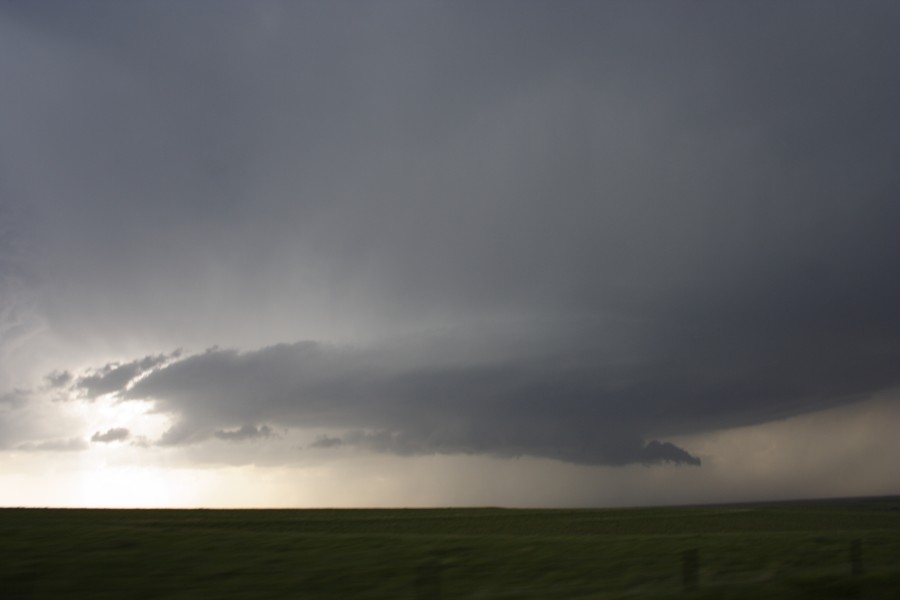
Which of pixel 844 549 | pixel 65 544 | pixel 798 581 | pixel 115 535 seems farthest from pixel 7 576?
pixel 844 549

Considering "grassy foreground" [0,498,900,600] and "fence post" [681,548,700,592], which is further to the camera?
"grassy foreground" [0,498,900,600]

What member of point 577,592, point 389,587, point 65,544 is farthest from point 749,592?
point 65,544

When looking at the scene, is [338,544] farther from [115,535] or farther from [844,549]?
[844,549]

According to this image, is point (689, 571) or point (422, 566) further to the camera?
point (422, 566)

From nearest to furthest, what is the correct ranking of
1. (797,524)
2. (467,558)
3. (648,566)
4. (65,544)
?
(65,544) < (648,566) < (467,558) < (797,524)

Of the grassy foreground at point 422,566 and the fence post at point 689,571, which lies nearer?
the fence post at point 689,571

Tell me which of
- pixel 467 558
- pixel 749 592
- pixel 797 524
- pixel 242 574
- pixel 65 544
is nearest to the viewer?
pixel 749 592

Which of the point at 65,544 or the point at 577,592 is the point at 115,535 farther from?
the point at 577,592

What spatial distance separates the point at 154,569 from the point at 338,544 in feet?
39.9

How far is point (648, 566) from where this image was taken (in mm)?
30516

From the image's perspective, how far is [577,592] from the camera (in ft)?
76.3

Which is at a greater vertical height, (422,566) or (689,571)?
(689,571)

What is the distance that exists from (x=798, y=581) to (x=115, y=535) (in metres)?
26.7

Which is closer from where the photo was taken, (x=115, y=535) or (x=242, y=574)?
(x=242, y=574)
